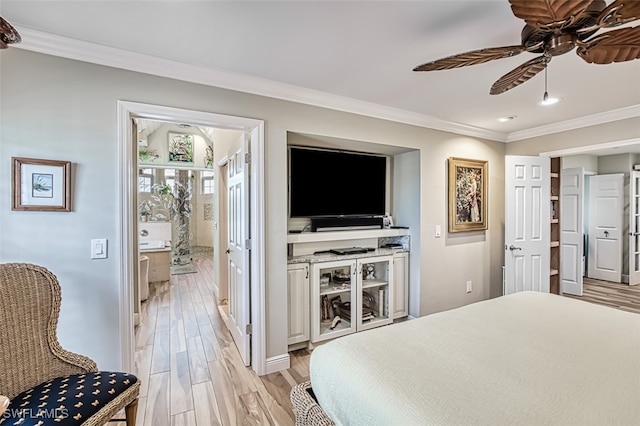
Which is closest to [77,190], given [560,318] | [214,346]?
[214,346]

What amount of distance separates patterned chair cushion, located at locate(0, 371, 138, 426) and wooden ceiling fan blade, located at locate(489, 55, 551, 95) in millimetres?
2604

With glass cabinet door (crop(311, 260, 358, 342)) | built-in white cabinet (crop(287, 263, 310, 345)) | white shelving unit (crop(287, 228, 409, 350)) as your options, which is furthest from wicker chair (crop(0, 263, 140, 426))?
glass cabinet door (crop(311, 260, 358, 342))

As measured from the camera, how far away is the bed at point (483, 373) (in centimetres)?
98

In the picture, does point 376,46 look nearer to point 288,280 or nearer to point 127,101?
point 127,101

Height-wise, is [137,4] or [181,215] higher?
[137,4]

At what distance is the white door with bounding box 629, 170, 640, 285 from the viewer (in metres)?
5.00

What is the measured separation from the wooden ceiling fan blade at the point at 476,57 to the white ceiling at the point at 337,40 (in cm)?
26

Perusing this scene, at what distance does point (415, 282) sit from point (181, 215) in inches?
223

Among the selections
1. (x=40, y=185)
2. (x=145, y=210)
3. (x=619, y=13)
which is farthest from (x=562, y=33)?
(x=145, y=210)

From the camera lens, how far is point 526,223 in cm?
371

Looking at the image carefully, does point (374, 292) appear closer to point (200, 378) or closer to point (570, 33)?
point (200, 378)

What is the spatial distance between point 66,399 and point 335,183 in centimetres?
261

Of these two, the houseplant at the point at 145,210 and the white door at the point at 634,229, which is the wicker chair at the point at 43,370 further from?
the white door at the point at 634,229

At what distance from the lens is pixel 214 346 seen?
293cm
